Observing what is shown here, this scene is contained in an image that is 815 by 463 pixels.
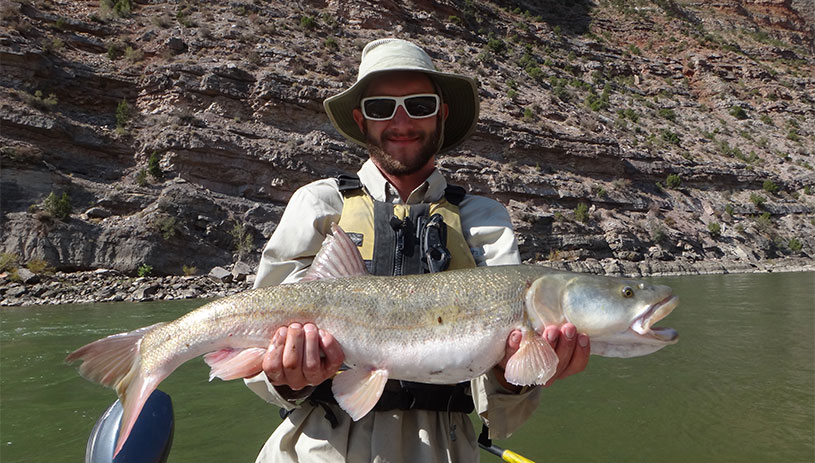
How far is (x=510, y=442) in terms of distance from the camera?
18.8 ft

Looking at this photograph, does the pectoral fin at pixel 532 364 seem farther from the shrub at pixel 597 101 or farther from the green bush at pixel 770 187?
the green bush at pixel 770 187

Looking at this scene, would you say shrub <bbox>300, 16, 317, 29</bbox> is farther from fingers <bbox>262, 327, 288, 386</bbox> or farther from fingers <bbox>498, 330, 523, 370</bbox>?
fingers <bbox>498, 330, 523, 370</bbox>

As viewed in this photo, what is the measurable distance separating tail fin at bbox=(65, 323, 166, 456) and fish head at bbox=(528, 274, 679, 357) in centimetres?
173

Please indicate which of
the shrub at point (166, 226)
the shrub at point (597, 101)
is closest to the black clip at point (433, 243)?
the shrub at point (166, 226)

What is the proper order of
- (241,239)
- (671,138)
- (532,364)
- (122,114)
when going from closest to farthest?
(532,364) < (241,239) < (122,114) < (671,138)

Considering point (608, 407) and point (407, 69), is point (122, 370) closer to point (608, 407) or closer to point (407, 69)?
point (407, 69)

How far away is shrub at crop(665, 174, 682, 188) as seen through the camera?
38.0 m

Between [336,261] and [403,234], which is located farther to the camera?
[403,234]

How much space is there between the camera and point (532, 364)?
2.03 metres

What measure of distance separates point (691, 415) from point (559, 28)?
59941 millimetres

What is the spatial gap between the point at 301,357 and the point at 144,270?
69.9ft

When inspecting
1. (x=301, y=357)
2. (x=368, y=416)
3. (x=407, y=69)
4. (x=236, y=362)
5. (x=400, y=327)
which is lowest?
(x=368, y=416)

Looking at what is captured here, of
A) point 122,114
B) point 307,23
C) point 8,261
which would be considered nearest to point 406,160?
point 8,261

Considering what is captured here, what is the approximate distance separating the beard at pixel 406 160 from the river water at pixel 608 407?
140 inches
